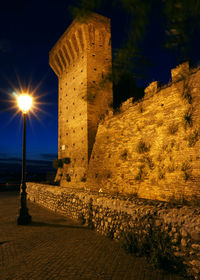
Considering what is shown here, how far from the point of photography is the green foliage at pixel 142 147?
9.48 m

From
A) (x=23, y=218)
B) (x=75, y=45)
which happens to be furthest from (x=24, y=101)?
(x=75, y=45)

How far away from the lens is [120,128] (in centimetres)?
1206

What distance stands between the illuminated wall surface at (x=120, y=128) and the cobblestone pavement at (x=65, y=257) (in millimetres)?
3197

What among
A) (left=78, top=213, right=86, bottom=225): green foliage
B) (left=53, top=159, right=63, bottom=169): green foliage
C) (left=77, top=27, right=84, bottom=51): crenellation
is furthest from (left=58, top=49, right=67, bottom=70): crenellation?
(left=78, top=213, right=86, bottom=225): green foliage

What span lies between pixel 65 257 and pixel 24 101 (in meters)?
6.04

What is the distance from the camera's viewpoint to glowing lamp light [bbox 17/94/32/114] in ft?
25.6

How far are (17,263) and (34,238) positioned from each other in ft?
5.27

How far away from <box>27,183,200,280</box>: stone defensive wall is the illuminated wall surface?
8.71 ft

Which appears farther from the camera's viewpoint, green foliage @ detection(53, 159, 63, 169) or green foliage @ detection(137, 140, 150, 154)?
green foliage @ detection(53, 159, 63, 169)

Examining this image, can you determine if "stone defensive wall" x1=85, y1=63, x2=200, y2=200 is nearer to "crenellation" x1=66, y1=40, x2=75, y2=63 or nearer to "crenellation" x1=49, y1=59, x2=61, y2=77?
"crenellation" x1=66, y1=40, x2=75, y2=63

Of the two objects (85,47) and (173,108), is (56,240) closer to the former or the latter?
(173,108)

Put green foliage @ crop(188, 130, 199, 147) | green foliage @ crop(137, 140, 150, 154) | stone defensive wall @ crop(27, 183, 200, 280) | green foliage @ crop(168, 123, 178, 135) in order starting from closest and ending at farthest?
stone defensive wall @ crop(27, 183, 200, 280) → green foliage @ crop(188, 130, 199, 147) → green foliage @ crop(168, 123, 178, 135) → green foliage @ crop(137, 140, 150, 154)

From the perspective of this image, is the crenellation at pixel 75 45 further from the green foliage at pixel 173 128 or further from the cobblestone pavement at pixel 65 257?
the cobblestone pavement at pixel 65 257

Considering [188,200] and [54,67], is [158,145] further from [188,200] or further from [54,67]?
[54,67]
